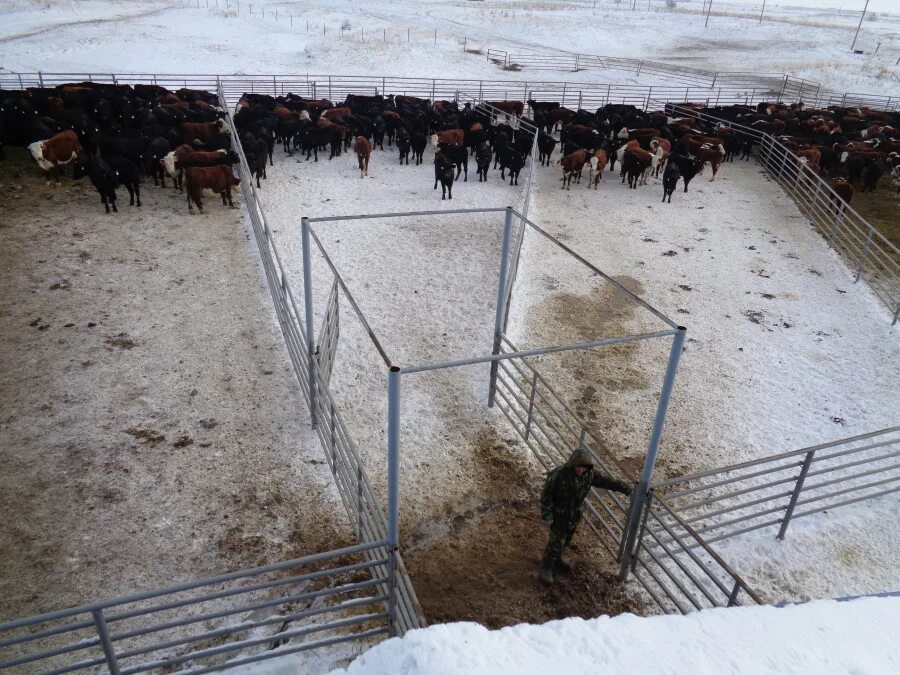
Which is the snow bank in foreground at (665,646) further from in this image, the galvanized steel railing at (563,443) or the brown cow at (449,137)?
the brown cow at (449,137)

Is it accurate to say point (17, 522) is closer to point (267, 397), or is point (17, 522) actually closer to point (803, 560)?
point (267, 397)

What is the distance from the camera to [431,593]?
5484 millimetres

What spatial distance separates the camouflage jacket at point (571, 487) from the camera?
5.16 metres

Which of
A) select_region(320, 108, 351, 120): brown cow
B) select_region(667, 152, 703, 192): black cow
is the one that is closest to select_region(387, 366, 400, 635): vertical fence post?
select_region(667, 152, 703, 192): black cow

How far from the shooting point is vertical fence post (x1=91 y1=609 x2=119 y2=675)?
12.1 ft

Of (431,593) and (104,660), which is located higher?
(104,660)

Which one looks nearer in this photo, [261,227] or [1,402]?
[1,402]

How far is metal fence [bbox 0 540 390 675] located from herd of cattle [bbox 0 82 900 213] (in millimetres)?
10310

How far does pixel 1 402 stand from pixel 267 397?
3.01 metres

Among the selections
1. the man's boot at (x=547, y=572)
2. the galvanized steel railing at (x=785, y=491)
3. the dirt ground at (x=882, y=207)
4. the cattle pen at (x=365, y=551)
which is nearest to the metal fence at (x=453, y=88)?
the dirt ground at (x=882, y=207)

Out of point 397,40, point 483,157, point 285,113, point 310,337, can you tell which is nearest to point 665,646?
point 310,337

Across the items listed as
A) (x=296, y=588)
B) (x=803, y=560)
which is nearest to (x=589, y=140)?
(x=803, y=560)

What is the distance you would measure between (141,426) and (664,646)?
19.4 feet

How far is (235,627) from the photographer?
4.32m
